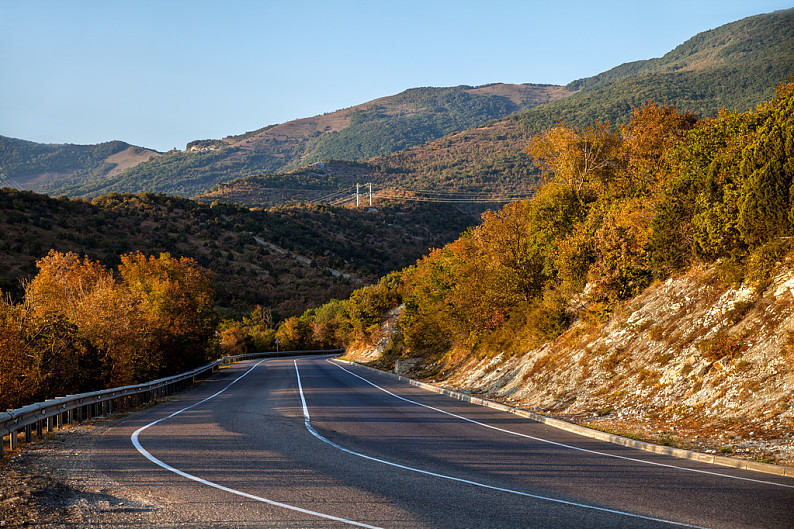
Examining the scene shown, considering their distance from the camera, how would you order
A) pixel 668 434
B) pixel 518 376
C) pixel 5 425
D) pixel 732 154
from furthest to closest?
pixel 518 376 < pixel 732 154 < pixel 668 434 < pixel 5 425

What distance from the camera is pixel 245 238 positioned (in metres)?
103

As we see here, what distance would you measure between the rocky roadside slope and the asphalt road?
A: 176cm

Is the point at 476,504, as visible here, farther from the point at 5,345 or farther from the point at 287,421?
the point at 5,345

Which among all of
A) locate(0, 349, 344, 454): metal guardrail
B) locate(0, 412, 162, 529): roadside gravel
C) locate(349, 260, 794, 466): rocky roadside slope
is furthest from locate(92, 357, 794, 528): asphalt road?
locate(349, 260, 794, 466): rocky roadside slope

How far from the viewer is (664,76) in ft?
577

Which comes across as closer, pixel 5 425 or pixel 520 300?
pixel 5 425

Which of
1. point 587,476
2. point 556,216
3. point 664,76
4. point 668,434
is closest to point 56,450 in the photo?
point 587,476

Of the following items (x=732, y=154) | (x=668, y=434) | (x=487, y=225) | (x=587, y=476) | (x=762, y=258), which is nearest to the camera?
(x=587, y=476)

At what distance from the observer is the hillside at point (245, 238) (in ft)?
248

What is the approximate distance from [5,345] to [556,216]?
22178 mm

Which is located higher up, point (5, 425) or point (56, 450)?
point (5, 425)

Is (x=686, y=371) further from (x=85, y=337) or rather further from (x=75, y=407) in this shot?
(x=85, y=337)

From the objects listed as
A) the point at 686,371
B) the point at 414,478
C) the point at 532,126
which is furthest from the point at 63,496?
the point at 532,126

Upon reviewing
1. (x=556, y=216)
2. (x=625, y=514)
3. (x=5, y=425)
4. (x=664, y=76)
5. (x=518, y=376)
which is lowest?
(x=518, y=376)
